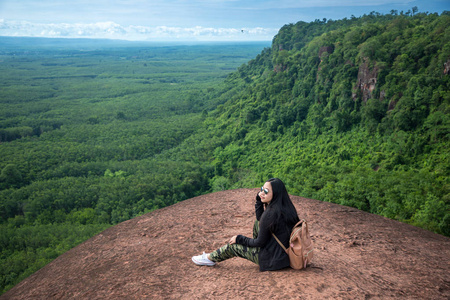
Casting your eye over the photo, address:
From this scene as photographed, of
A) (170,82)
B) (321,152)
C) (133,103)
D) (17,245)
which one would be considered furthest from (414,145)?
(170,82)

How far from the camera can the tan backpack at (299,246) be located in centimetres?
620

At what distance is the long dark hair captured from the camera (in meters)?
6.21

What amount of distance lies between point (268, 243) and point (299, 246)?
2.05 ft

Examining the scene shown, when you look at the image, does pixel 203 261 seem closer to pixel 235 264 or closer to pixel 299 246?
Result: pixel 235 264

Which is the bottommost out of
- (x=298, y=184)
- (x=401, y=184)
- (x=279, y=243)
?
(x=298, y=184)

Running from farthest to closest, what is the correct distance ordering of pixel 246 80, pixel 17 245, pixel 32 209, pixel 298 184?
pixel 246 80 < pixel 32 209 < pixel 298 184 < pixel 17 245

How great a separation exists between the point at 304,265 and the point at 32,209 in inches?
1447

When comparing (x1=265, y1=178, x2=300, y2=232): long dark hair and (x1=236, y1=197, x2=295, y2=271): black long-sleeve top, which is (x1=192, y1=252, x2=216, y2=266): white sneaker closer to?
(x1=236, y1=197, x2=295, y2=271): black long-sleeve top

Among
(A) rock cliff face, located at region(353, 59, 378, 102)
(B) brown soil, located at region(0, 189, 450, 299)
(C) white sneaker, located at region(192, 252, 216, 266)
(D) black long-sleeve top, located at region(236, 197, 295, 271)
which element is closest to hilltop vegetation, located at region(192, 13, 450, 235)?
(A) rock cliff face, located at region(353, 59, 378, 102)

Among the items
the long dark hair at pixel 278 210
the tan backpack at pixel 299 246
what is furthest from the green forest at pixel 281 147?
the long dark hair at pixel 278 210

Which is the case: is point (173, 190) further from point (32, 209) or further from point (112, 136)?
point (112, 136)

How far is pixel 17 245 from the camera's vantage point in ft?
94.0

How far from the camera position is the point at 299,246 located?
6.21 m

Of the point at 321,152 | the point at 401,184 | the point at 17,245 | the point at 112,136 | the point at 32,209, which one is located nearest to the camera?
the point at 401,184
